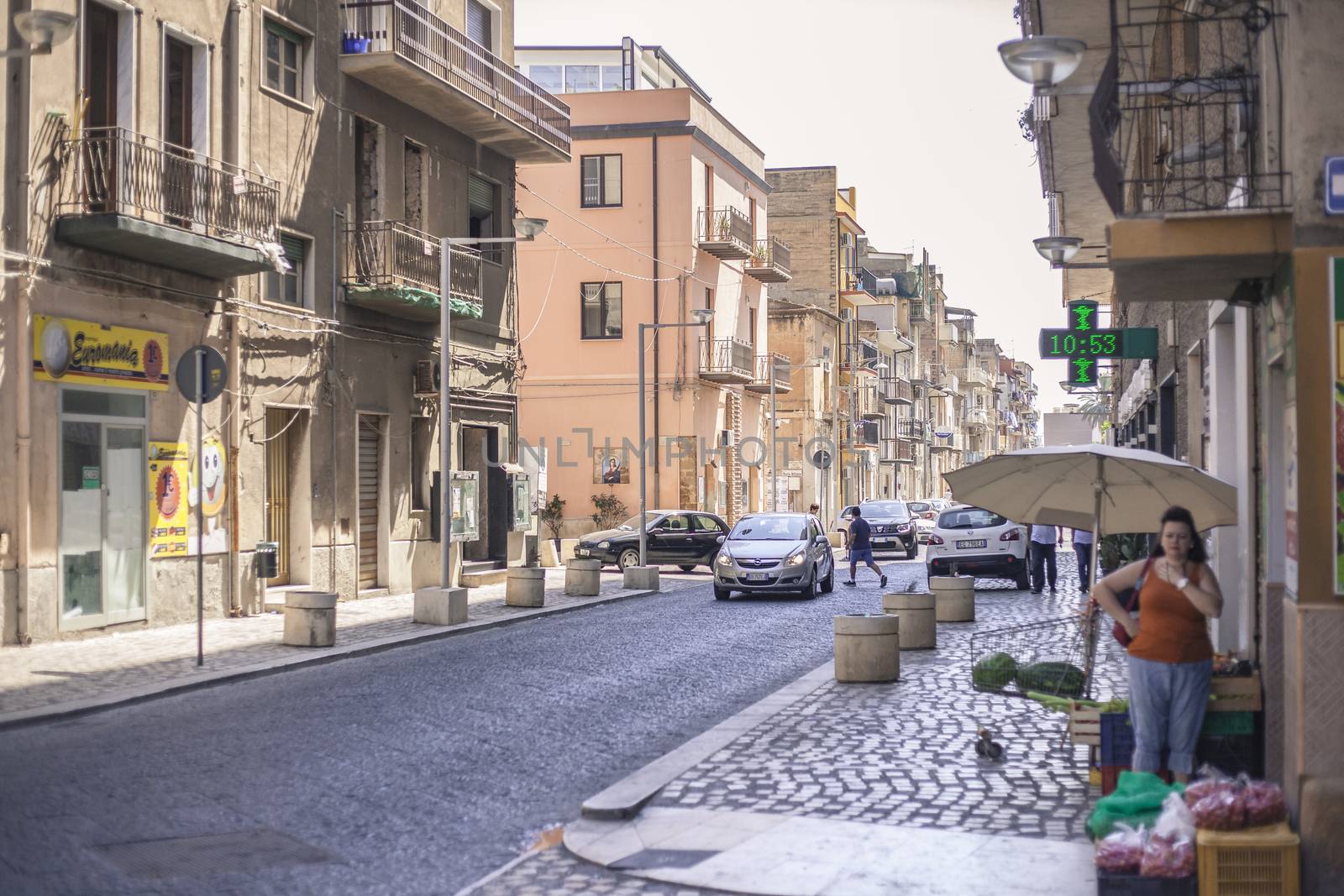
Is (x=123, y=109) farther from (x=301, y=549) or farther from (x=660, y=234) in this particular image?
(x=660, y=234)

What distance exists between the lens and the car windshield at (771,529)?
27016mm

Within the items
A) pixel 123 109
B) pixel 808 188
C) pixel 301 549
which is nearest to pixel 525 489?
pixel 301 549

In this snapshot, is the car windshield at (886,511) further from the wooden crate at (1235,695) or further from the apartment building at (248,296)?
the wooden crate at (1235,695)

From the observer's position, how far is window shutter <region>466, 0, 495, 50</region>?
3019 cm

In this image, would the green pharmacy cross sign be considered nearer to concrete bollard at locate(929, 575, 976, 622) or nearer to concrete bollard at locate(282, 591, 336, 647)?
concrete bollard at locate(929, 575, 976, 622)

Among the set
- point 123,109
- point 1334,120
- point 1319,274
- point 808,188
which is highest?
point 808,188

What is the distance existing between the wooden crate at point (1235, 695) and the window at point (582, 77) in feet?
159

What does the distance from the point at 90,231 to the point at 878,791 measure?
41.4 feet

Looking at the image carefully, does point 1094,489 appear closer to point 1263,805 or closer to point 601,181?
point 1263,805

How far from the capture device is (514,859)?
7.44 m

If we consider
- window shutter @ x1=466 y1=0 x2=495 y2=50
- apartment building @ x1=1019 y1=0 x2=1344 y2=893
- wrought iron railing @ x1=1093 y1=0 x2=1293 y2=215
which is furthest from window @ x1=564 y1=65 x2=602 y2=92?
apartment building @ x1=1019 y1=0 x2=1344 y2=893

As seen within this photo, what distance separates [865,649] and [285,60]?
575 inches

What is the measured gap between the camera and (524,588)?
2305 centimetres

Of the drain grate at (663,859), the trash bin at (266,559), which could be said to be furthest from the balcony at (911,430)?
the drain grate at (663,859)
